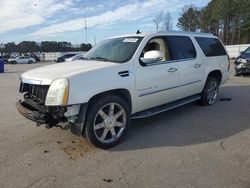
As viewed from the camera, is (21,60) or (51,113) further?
(21,60)

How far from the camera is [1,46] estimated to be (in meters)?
89.7

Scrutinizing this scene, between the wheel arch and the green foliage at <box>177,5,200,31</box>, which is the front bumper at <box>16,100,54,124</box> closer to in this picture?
the wheel arch

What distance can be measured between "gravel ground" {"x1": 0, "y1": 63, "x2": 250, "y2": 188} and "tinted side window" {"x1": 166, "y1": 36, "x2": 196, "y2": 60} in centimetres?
138

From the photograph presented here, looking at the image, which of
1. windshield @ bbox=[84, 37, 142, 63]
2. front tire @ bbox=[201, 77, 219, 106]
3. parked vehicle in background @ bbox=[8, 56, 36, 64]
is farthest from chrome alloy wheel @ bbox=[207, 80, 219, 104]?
parked vehicle in background @ bbox=[8, 56, 36, 64]

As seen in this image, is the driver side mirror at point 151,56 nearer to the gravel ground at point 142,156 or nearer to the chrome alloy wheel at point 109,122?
the chrome alloy wheel at point 109,122

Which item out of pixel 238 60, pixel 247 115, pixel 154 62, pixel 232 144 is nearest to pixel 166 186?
pixel 232 144

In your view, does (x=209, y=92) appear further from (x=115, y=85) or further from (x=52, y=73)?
(x=52, y=73)

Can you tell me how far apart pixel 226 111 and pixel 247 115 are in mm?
515

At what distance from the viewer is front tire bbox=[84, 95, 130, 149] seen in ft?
13.6

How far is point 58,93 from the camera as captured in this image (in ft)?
12.6

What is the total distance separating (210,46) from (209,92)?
1.20 m

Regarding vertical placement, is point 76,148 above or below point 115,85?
below

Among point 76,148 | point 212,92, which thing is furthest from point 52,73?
point 212,92

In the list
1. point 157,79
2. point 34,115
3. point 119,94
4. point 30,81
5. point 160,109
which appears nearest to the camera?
point 34,115
